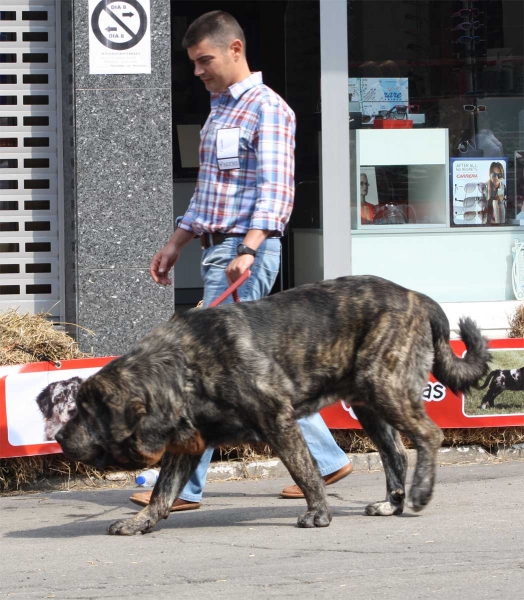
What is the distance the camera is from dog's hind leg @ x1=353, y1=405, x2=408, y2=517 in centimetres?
586

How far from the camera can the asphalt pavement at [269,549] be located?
4.55m

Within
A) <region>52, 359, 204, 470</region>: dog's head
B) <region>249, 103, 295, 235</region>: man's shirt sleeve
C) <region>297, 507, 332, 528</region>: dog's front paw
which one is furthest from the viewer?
<region>249, 103, 295, 235</region>: man's shirt sleeve

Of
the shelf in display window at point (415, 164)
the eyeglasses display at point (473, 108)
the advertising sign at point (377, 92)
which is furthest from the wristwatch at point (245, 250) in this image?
the eyeglasses display at point (473, 108)

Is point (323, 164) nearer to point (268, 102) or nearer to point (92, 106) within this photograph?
point (92, 106)

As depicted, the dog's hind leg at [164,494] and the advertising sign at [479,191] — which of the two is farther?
the advertising sign at [479,191]

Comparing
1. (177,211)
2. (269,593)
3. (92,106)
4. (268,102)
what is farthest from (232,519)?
(177,211)

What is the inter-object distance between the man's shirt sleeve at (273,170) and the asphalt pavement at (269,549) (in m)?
1.48

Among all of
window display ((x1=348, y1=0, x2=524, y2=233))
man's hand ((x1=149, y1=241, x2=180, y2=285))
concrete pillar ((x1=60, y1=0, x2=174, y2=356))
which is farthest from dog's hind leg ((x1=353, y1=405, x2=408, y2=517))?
window display ((x1=348, y1=0, x2=524, y2=233))

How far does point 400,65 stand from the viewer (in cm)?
954

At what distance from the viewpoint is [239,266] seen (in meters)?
5.64

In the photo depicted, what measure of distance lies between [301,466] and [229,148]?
162 centimetres

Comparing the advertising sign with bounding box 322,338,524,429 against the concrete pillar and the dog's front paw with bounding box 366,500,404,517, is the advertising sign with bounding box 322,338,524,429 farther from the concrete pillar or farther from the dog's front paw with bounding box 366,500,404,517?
the concrete pillar

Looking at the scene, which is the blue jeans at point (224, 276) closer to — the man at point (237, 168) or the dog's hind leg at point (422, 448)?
the man at point (237, 168)

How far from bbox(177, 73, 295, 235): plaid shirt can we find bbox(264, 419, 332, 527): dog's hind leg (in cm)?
104
